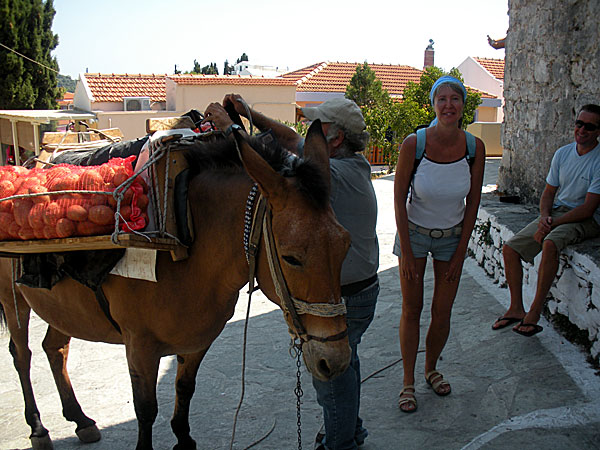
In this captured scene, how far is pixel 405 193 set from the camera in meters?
3.40

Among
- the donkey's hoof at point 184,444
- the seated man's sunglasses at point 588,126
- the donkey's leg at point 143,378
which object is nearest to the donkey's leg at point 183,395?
the donkey's hoof at point 184,444

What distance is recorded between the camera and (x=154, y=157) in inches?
98.8

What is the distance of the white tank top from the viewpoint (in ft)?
11.0

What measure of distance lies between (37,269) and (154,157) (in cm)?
85

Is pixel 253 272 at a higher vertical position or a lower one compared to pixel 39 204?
lower

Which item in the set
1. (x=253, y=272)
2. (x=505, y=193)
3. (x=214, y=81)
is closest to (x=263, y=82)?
(x=214, y=81)

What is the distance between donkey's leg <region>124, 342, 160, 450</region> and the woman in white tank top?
5.36 feet

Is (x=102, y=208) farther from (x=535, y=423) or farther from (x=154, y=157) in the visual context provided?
(x=535, y=423)

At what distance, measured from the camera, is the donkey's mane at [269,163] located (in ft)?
6.77

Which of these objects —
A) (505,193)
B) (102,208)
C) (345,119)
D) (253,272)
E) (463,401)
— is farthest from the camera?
(505,193)

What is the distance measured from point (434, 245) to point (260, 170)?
1.79 metres

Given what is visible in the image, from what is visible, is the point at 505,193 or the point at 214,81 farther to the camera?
the point at 214,81

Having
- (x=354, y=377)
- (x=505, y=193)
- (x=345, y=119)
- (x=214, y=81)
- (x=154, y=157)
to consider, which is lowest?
(x=354, y=377)

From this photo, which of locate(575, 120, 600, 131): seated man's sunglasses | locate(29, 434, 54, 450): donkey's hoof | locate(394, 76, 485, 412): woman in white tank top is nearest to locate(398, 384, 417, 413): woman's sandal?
locate(394, 76, 485, 412): woman in white tank top
